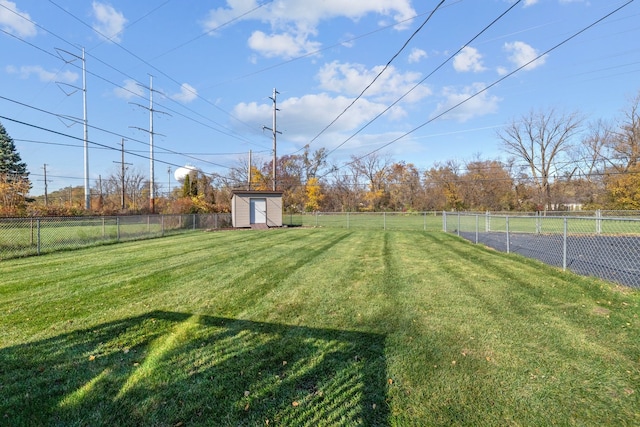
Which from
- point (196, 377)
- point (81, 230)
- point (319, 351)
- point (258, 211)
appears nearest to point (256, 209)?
point (258, 211)

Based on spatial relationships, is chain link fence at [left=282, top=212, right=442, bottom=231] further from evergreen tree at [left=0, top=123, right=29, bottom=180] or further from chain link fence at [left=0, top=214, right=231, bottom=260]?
evergreen tree at [left=0, top=123, right=29, bottom=180]

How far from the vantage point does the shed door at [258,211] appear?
2073 centimetres

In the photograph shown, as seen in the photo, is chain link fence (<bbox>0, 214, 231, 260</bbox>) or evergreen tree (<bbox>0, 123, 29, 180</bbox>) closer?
chain link fence (<bbox>0, 214, 231, 260</bbox>)

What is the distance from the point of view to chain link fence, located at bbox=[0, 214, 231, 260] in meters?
9.41

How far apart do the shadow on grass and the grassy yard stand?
0.01 m

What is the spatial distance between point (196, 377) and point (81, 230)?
14.4 meters

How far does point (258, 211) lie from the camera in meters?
20.8

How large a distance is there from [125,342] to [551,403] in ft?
12.4

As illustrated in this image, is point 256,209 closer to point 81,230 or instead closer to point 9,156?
point 81,230

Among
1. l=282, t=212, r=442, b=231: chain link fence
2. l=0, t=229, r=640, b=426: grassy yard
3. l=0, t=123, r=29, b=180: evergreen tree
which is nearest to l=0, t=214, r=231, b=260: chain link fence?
l=0, t=229, r=640, b=426: grassy yard

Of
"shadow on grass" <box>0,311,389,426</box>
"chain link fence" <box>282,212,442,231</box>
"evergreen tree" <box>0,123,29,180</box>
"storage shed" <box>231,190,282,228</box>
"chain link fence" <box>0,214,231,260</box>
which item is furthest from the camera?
"evergreen tree" <box>0,123,29,180</box>

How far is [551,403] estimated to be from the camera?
2172mm

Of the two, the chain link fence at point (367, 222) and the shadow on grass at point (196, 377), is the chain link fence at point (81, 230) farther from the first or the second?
the shadow on grass at point (196, 377)

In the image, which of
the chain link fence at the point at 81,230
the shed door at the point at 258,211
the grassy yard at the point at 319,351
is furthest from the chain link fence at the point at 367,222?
the grassy yard at the point at 319,351
